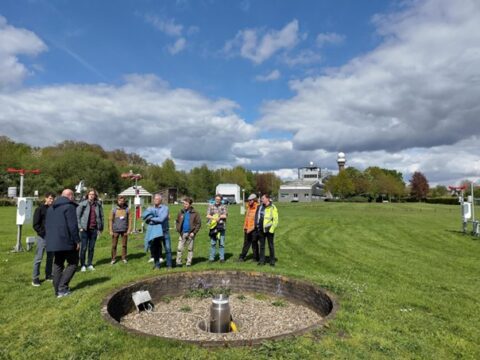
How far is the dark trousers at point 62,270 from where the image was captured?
6.75 metres

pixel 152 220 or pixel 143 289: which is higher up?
pixel 152 220

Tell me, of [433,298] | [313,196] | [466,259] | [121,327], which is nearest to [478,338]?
[433,298]

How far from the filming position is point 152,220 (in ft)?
30.1

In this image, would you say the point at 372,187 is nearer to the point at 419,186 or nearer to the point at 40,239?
the point at 419,186

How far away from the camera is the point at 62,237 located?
21.7ft

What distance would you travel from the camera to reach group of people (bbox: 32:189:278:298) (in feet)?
22.0

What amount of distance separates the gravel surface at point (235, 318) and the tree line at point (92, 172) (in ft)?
92.9

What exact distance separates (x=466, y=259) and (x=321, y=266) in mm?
5637

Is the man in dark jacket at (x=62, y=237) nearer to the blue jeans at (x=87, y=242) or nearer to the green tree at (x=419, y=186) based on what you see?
the blue jeans at (x=87, y=242)

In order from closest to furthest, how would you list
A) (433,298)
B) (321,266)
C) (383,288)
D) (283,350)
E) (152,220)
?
(283,350), (433,298), (383,288), (152,220), (321,266)

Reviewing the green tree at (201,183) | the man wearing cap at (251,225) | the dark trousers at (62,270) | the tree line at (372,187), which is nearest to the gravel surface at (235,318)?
the dark trousers at (62,270)

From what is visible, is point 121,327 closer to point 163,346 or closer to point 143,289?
point 163,346

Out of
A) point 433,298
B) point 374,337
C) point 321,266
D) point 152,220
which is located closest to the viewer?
point 374,337

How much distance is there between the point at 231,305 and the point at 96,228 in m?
4.18
